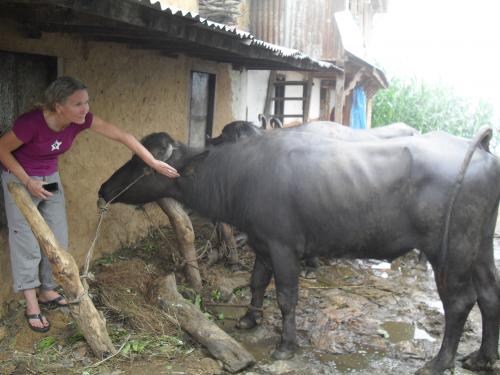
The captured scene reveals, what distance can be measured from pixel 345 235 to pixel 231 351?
50.5 inches

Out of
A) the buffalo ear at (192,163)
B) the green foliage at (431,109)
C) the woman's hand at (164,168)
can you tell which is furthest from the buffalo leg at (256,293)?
the green foliage at (431,109)

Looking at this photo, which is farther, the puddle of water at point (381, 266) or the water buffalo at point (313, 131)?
the puddle of water at point (381, 266)

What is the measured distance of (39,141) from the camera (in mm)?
3820

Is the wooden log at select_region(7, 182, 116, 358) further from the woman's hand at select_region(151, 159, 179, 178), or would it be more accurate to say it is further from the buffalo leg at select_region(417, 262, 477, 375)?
the buffalo leg at select_region(417, 262, 477, 375)

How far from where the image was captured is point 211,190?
15.2 feet

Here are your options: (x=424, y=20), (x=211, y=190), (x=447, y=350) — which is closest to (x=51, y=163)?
(x=211, y=190)

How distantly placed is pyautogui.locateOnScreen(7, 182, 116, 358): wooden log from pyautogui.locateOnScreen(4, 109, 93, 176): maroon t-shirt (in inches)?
10.3

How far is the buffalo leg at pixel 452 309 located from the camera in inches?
156

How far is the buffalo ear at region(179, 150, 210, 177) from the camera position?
4.58m

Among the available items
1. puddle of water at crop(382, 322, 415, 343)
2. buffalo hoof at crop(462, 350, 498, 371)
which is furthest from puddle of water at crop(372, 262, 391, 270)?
buffalo hoof at crop(462, 350, 498, 371)

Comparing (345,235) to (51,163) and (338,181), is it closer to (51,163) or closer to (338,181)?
(338,181)

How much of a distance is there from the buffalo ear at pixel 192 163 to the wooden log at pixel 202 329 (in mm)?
998

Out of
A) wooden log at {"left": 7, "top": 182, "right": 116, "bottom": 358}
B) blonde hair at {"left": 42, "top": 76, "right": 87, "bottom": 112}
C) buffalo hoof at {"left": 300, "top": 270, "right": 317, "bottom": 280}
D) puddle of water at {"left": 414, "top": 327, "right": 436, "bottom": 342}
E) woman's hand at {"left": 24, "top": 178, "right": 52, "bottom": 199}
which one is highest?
blonde hair at {"left": 42, "top": 76, "right": 87, "bottom": 112}

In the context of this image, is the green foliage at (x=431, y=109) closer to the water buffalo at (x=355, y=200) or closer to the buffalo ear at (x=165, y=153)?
the water buffalo at (x=355, y=200)
